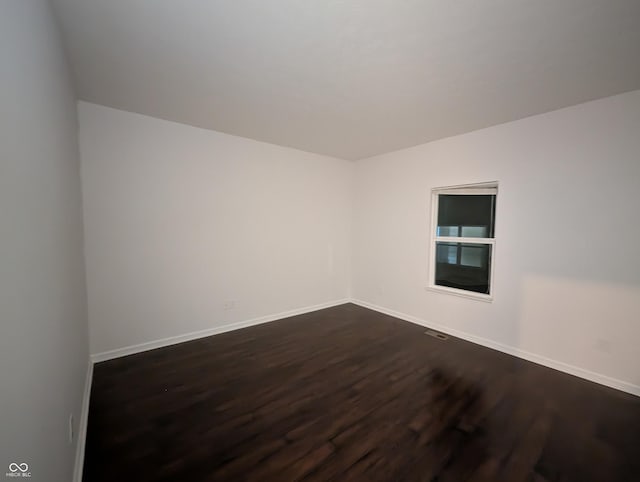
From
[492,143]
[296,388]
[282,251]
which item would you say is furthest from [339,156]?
[296,388]

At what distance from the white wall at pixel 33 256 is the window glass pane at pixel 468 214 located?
398cm

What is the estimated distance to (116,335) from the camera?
110 inches

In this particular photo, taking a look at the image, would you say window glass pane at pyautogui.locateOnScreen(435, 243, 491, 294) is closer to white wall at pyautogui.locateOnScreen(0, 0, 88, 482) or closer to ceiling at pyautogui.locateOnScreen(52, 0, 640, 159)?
ceiling at pyautogui.locateOnScreen(52, 0, 640, 159)

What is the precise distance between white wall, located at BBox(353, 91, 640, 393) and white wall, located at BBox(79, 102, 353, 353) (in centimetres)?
201

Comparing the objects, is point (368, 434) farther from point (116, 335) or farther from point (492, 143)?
point (492, 143)

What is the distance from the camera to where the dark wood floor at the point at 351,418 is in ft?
5.06

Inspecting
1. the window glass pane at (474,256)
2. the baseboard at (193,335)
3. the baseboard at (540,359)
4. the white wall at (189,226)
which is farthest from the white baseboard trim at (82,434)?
the window glass pane at (474,256)

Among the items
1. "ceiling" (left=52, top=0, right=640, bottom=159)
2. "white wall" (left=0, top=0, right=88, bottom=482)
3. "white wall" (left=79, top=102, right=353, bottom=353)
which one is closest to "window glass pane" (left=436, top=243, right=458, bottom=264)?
"ceiling" (left=52, top=0, right=640, bottom=159)

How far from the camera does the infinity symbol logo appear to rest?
70 cm

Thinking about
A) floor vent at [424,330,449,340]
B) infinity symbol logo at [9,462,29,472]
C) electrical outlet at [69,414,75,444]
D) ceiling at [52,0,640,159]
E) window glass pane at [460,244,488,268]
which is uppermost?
ceiling at [52,0,640,159]

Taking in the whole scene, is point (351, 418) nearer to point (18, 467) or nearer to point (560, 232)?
point (18, 467)

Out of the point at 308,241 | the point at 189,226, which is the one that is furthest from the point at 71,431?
the point at 308,241

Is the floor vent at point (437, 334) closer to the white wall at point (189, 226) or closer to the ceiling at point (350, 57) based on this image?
the white wall at point (189, 226)

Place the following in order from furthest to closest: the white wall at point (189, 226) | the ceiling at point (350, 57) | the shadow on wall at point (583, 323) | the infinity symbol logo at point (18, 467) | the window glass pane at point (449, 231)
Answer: the window glass pane at point (449, 231) → the white wall at point (189, 226) → the shadow on wall at point (583, 323) → the ceiling at point (350, 57) → the infinity symbol logo at point (18, 467)
